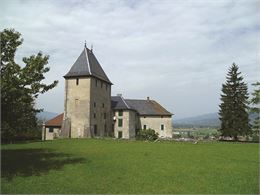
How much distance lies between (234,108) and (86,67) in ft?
75.3

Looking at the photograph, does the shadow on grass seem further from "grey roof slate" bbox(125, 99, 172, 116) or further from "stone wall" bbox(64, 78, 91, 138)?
"grey roof slate" bbox(125, 99, 172, 116)

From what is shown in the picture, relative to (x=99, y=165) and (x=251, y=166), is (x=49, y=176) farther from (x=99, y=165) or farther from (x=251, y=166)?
(x=251, y=166)

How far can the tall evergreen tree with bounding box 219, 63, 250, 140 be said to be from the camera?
46.8 meters

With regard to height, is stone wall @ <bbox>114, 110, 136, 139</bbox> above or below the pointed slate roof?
below

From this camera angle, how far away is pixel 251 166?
681 inches

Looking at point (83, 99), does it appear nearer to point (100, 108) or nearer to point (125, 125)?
point (100, 108)

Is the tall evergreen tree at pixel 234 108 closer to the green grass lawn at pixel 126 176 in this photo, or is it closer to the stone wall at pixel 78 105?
the stone wall at pixel 78 105

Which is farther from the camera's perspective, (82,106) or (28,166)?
(82,106)

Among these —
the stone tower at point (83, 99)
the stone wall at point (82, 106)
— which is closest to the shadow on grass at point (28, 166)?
the stone wall at point (82, 106)

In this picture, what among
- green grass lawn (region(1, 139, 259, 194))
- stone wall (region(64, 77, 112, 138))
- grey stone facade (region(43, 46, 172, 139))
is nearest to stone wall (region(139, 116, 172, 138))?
grey stone facade (region(43, 46, 172, 139))

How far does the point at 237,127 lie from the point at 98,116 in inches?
818

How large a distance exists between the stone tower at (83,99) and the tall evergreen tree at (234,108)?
19.1m

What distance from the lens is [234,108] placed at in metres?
47.7

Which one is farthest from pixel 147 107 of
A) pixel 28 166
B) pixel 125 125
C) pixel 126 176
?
pixel 126 176
